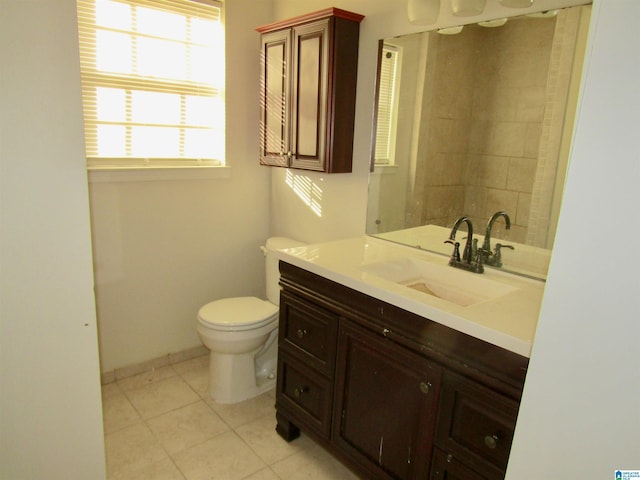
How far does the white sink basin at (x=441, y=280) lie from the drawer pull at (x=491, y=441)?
1.80 feet

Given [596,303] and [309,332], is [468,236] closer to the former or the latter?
[309,332]

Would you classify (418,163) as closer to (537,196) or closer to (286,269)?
(537,196)

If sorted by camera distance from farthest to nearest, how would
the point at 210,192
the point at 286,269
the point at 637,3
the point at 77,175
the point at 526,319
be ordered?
the point at 210,192, the point at 286,269, the point at 526,319, the point at 77,175, the point at 637,3

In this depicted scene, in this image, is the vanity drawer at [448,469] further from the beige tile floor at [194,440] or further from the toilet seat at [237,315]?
the toilet seat at [237,315]

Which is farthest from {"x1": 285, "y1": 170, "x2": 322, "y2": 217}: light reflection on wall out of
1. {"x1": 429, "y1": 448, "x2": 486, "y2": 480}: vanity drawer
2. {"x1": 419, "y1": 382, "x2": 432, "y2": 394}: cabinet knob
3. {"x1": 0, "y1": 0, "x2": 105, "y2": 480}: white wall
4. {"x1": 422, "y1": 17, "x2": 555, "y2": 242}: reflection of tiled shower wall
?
{"x1": 0, "y1": 0, "x2": 105, "y2": 480}: white wall

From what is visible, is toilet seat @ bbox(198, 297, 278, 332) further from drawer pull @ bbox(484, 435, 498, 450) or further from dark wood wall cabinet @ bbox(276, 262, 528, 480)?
drawer pull @ bbox(484, 435, 498, 450)

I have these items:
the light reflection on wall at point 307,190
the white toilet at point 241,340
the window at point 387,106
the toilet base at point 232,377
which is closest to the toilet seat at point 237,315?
the white toilet at point 241,340

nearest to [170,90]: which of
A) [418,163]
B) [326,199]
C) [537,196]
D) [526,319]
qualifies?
[326,199]

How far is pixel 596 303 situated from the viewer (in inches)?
28.9

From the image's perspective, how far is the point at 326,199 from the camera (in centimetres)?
254

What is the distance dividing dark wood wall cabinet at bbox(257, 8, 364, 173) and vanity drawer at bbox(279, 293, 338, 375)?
0.74 metres

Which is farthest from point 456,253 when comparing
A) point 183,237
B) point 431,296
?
point 183,237

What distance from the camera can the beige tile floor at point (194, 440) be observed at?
1.92 meters

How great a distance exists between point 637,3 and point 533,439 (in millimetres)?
779
